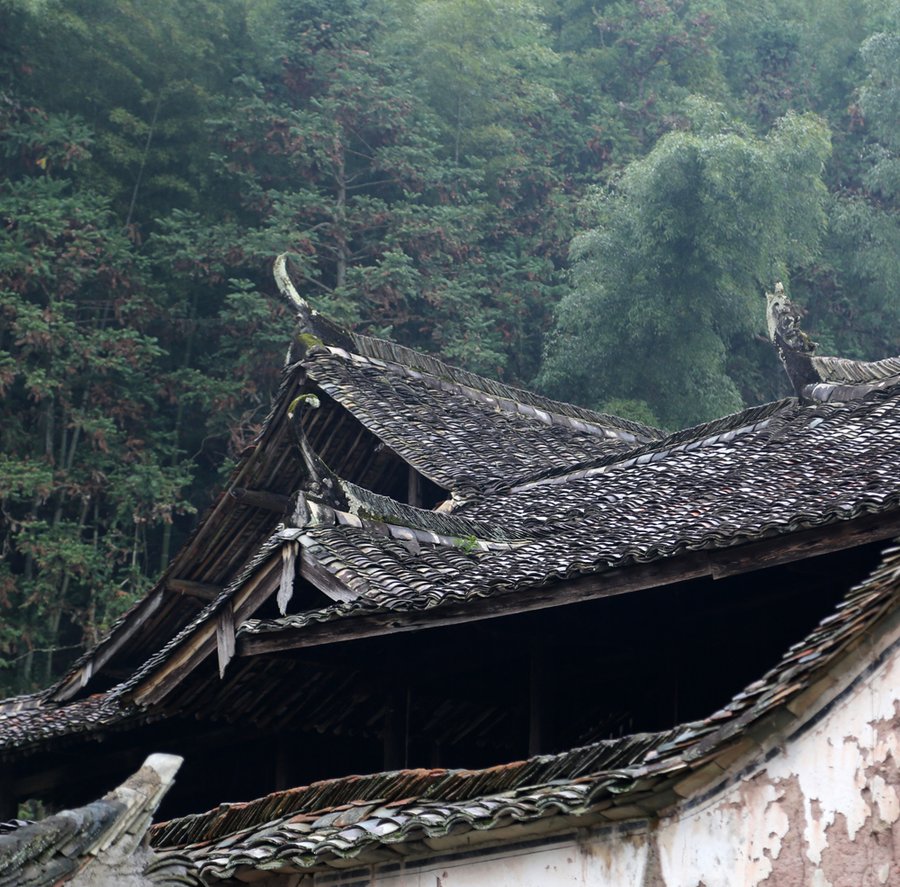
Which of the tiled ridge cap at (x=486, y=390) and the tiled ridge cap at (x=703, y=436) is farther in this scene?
the tiled ridge cap at (x=486, y=390)

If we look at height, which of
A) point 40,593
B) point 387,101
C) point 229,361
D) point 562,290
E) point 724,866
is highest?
point 387,101

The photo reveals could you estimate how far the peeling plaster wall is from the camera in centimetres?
550

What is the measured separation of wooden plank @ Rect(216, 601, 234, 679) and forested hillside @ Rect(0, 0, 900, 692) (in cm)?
1377

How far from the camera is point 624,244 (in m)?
30.9

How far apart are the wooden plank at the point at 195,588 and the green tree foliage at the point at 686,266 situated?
55.3 ft

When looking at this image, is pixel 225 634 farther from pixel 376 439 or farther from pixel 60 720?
pixel 376 439

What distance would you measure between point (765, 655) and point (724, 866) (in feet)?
9.53

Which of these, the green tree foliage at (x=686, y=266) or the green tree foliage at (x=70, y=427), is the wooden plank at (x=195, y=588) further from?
the green tree foliage at (x=686, y=266)

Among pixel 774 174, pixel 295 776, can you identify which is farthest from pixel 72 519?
pixel 295 776

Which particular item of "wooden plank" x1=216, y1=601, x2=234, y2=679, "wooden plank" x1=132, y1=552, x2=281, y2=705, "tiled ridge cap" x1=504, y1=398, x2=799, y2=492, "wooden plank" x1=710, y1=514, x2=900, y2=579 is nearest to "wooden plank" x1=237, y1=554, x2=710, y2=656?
"wooden plank" x1=710, y1=514, x2=900, y2=579

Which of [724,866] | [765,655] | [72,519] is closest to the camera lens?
[724,866]

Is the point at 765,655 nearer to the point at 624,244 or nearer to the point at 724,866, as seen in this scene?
the point at 724,866

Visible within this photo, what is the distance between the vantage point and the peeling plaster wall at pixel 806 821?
5.50m

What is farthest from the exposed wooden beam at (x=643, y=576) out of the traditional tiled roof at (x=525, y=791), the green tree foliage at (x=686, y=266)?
the green tree foliage at (x=686, y=266)
